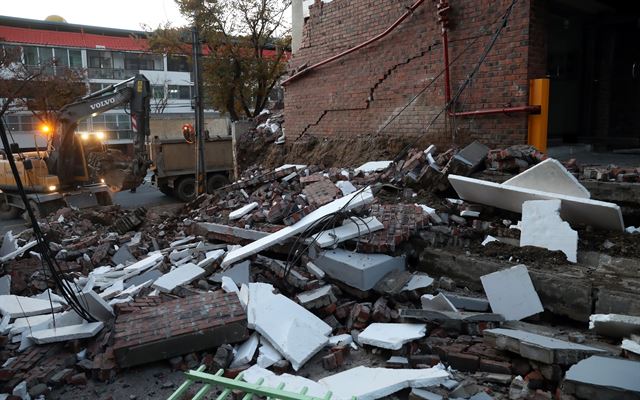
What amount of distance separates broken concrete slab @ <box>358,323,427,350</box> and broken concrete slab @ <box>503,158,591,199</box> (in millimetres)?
2237

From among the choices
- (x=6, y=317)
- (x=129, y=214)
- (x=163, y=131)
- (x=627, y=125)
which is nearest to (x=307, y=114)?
(x=129, y=214)

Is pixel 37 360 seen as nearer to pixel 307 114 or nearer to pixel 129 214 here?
pixel 129 214

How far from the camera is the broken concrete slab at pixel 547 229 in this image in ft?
14.4

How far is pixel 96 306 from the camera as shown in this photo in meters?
4.39

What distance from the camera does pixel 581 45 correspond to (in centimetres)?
923

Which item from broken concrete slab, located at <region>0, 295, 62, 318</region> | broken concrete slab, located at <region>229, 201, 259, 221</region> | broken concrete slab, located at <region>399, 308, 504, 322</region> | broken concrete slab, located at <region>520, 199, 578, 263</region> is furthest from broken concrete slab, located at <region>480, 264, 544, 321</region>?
broken concrete slab, located at <region>0, 295, 62, 318</region>

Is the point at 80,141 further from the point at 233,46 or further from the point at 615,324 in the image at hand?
the point at 615,324

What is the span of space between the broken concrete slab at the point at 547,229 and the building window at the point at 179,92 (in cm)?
3834

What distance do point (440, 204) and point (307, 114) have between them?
5806 mm

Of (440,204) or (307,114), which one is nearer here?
(440,204)

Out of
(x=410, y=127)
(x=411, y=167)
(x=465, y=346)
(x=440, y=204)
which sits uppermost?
(x=410, y=127)

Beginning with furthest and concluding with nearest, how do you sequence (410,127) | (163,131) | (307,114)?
(163,131), (307,114), (410,127)

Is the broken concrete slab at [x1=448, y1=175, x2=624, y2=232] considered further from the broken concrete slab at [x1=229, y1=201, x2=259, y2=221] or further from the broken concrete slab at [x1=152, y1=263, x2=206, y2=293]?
the broken concrete slab at [x1=152, y1=263, x2=206, y2=293]

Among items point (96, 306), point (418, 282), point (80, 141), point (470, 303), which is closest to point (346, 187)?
point (418, 282)
